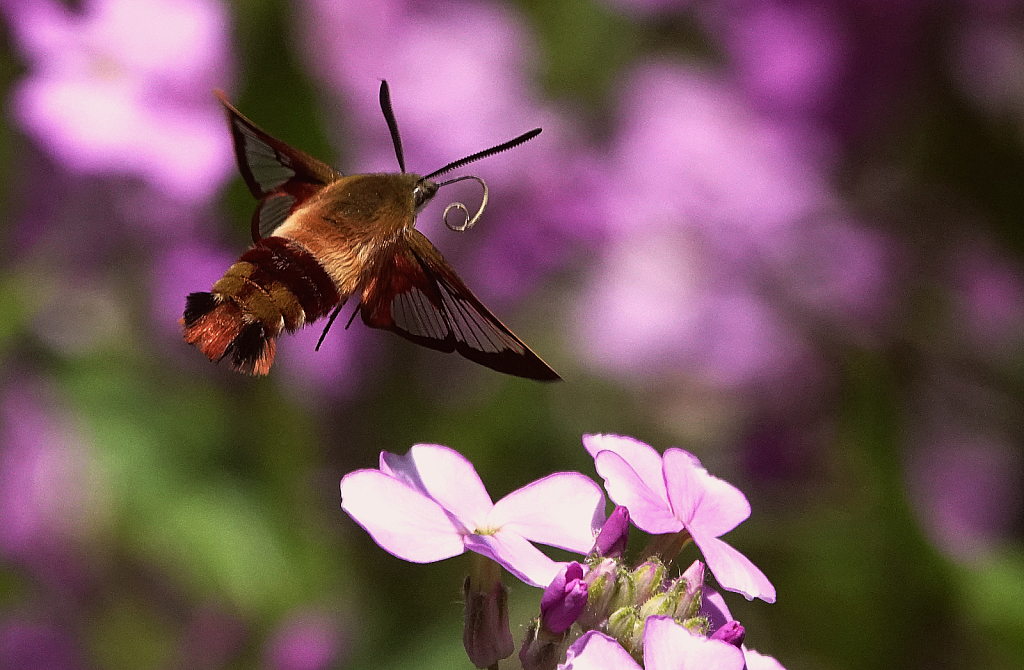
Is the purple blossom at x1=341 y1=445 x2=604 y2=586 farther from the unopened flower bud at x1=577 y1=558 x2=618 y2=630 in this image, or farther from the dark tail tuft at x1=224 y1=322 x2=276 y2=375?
the dark tail tuft at x1=224 y1=322 x2=276 y2=375

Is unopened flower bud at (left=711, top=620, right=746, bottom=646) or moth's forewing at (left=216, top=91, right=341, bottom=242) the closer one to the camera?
unopened flower bud at (left=711, top=620, right=746, bottom=646)

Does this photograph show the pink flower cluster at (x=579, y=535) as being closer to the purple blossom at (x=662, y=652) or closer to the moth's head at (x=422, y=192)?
the purple blossom at (x=662, y=652)

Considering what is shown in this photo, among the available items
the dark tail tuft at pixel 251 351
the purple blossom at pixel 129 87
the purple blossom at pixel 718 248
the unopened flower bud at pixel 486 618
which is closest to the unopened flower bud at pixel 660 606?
the unopened flower bud at pixel 486 618

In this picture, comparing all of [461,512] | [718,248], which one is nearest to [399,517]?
[461,512]

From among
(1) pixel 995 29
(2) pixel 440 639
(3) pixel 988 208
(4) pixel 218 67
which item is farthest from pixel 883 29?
(2) pixel 440 639

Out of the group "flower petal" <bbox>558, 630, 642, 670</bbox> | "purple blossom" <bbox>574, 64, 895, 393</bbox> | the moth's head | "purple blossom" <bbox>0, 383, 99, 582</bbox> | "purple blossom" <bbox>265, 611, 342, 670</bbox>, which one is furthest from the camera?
"purple blossom" <bbox>574, 64, 895, 393</bbox>

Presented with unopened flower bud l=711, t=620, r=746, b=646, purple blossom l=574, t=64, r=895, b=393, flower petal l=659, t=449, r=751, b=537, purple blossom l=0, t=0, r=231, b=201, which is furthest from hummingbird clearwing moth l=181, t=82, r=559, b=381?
purple blossom l=574, t=64, r=895, b=393

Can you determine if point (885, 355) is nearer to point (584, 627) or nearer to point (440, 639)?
point (440, 639)
